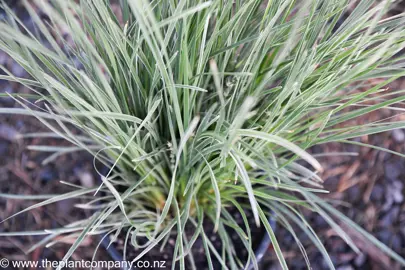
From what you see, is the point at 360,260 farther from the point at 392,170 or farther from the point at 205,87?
the point at 205,87

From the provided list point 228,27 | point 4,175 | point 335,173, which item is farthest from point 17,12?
point 335,173

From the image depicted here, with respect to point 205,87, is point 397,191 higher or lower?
lower

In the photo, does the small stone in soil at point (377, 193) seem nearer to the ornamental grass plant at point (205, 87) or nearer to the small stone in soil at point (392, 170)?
the small stone in soil at point (392, 170)

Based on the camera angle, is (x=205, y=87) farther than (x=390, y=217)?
No

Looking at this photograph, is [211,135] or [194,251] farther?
[194,251]

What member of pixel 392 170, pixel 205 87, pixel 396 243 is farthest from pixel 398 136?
pixel 205 87

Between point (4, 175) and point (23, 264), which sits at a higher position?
point (4, 175)

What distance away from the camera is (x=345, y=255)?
74cm

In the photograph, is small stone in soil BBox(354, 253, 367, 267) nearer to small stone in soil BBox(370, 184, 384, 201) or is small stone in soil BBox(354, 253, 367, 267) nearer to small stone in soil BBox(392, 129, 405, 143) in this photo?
small stone in soil BBox(370, 184, 384, 201)

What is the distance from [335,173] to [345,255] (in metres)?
0.16

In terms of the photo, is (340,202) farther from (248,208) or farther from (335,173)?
(248,208)

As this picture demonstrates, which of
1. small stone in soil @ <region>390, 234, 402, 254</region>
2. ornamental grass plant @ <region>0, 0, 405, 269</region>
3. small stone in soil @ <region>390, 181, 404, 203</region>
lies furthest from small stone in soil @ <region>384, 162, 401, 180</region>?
ornamental grass plant @ <region>0, 0, 405, 269</region>

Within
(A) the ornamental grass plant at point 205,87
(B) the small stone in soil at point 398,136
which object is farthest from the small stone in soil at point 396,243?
(A) the ornamental grass plant at point 205,87

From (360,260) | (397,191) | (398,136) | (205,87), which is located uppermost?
(205,87)
